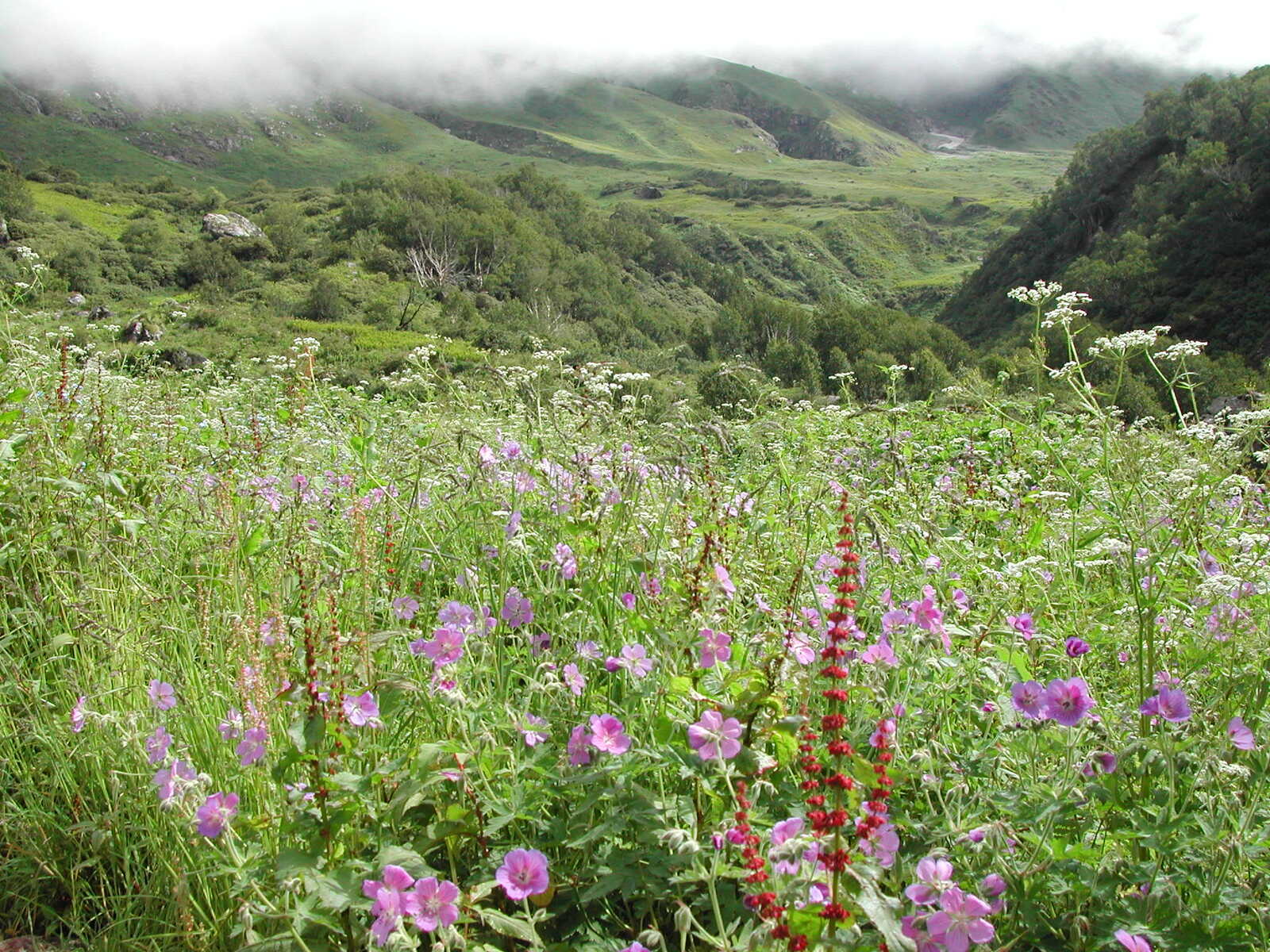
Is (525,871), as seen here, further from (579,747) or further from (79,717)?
(79,717)

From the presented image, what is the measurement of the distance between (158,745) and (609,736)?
Result: 3.51 ft

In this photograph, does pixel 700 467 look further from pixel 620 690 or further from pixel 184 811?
pixel 184 811

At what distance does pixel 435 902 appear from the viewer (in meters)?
1.37

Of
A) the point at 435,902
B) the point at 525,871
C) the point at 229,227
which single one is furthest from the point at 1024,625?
the point at 229,227

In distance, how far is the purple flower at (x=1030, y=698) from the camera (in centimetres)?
176

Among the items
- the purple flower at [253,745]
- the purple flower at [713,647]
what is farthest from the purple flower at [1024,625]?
the purple flower at [253,745]

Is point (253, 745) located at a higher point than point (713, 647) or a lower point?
lower

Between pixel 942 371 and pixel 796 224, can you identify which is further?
pixel 796 224

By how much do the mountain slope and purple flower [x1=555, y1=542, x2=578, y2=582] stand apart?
3979 centimetres

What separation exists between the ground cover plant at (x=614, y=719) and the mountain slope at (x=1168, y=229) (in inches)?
1531

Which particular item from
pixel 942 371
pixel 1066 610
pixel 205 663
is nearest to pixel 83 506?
pixel 205 663

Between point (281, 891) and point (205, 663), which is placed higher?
point (281, 891)

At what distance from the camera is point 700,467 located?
10.1 feet

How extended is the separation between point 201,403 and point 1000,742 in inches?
300
